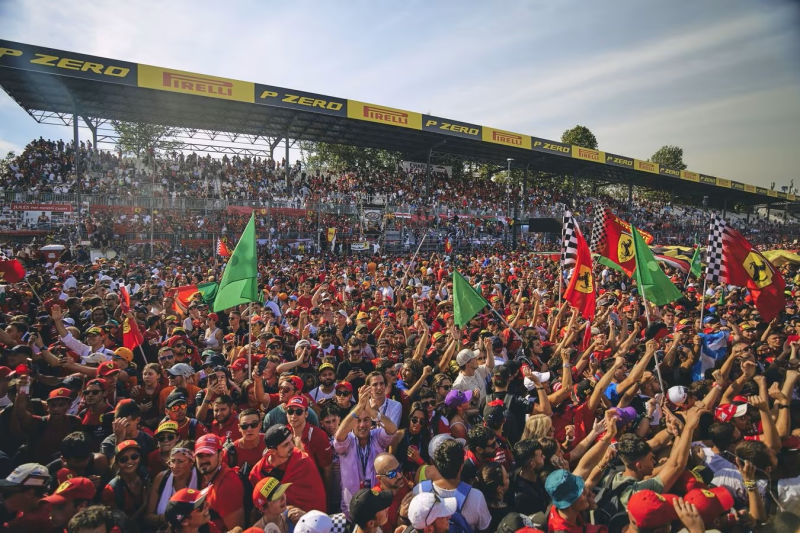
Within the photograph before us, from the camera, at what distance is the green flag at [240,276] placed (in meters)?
5.29

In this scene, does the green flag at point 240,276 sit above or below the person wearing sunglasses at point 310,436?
above

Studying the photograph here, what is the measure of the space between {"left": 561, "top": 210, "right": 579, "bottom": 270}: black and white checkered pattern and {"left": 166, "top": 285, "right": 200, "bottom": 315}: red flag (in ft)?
22.2

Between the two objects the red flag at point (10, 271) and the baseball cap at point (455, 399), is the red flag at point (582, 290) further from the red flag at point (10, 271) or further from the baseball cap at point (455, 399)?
the red flag at point (10, 271)

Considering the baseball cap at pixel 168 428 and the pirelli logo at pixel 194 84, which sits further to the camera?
the pirelli logo at pixel 194 84

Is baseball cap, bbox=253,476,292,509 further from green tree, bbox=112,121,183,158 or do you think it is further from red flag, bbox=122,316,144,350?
green tree, bbox=112,121,183,158

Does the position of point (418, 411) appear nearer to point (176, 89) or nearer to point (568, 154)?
point (176, 89)

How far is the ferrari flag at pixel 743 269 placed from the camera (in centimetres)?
593

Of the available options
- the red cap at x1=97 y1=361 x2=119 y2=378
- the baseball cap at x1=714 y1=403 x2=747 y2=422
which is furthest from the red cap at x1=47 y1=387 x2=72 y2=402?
the baseball cap at x1=714 y1=403 x2=747 y2=422

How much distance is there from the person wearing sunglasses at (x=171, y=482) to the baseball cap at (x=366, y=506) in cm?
120

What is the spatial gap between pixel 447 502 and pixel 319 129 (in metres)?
23.3

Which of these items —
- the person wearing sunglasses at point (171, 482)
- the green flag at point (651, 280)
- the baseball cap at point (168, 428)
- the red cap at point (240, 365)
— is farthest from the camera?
the green flag at point (651, 280)

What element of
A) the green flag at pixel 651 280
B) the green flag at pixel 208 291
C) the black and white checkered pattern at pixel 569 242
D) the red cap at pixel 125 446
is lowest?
the red cap at pixel 125 446

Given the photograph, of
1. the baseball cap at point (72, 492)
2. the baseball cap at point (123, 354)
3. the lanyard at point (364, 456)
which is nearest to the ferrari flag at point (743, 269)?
the lanyard at point (364, 456)

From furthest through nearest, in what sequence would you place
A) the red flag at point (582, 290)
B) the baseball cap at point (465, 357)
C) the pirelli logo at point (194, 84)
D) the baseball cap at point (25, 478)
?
1. the pirelli logo at point (194, 84)
2. the red flag at point (582, 290)
3. the baseball cap at point (465, 357)
4. the baseball cap at point (25, 478)
